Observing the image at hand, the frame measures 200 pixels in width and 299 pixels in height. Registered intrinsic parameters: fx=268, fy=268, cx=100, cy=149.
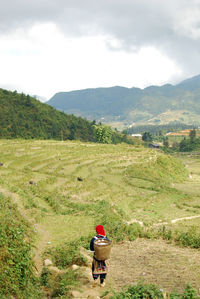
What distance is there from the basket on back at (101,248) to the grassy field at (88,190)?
410cm

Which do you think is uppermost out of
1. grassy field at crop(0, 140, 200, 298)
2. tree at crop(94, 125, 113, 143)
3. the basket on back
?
tree at crop(94, 125, 113, 143)

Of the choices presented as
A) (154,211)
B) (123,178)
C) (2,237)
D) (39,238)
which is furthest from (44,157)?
(2,237)

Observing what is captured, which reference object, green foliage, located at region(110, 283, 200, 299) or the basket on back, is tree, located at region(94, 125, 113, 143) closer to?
the basket on back

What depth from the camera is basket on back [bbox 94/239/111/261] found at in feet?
30.0

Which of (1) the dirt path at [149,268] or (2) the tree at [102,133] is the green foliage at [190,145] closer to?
(2) the tree at [102,133]

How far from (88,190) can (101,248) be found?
68.8 feet

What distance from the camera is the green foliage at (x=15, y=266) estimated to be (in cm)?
934

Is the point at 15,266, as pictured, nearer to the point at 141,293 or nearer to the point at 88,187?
the point at 141,293

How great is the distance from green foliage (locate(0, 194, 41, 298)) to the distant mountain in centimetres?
10220

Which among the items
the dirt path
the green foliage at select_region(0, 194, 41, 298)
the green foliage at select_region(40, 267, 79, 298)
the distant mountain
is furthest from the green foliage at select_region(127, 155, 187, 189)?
the distant mountain

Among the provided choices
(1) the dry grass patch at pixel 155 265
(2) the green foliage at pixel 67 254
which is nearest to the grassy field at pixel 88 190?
(2) the green foliage at pixel 67 254

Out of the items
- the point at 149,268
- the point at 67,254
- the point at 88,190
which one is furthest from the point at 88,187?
the point at 149,268

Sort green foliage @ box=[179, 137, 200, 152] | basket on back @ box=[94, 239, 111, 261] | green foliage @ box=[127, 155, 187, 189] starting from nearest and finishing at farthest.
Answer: basket on back @ box=[94, 239, 111, 261] → green foliage @ box=[127, 155, 187, 189] → green foliage @ box=[179, 137, 200, 152]

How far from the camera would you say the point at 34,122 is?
129875mm
